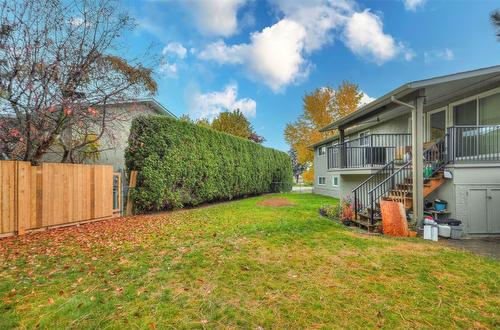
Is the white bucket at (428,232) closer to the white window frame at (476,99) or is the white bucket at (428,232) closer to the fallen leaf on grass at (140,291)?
the white window frame at (476,99)

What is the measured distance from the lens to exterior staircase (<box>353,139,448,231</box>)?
719 centimetres

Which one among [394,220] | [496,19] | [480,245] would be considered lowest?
[480,245]

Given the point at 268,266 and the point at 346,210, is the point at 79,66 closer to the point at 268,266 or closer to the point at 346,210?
the point at 268,266

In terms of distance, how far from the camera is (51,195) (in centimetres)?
703

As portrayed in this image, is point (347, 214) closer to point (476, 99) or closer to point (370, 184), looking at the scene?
point (370, 184)

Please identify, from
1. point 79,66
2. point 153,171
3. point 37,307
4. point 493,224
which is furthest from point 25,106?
point 493,224

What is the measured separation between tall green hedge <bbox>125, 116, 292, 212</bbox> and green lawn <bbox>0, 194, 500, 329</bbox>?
3.85 metres

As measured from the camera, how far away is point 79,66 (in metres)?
7.89

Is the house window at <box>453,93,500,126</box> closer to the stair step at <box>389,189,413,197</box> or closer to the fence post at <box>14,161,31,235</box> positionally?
the stair step at <box>389,189,413,197</box>

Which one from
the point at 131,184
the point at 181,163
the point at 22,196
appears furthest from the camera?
the point at 181,163

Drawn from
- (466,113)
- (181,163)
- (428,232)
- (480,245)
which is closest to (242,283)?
(428,232)

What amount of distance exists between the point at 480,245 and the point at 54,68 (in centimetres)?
1194

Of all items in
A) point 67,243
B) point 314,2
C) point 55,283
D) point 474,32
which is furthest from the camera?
point 474,32

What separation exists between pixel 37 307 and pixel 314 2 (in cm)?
1251
